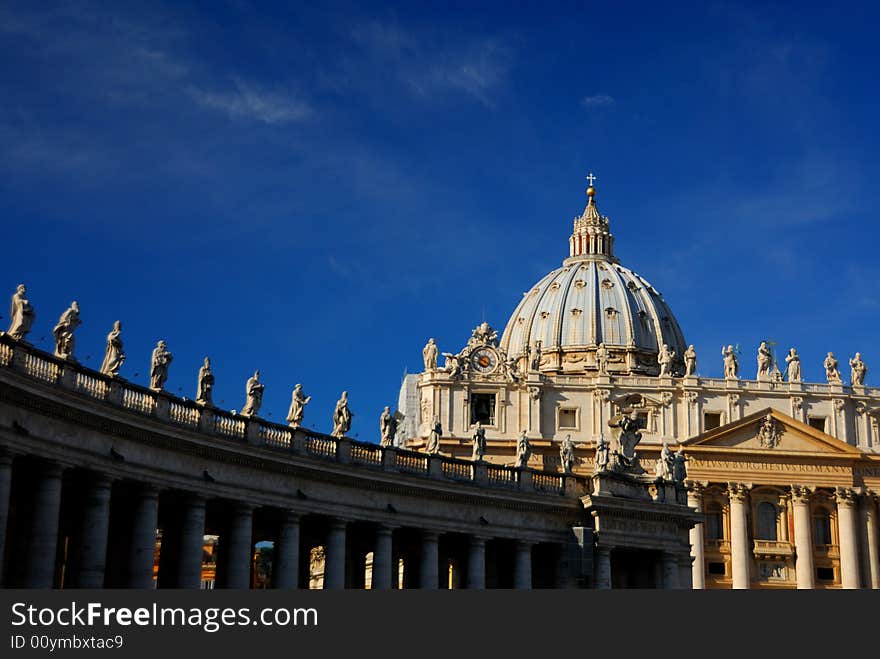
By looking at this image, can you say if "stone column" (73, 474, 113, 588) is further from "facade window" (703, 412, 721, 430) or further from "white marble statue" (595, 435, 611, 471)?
"facade window" (703, 412, 721, 430)

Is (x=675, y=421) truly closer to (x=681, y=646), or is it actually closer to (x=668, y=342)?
(x=668, y=342)

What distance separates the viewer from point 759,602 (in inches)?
1602

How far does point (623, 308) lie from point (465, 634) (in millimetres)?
163552

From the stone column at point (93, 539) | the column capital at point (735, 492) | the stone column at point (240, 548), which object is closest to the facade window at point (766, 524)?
the column capital at point (735, 492)

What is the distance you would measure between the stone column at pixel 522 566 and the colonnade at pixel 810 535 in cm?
7118

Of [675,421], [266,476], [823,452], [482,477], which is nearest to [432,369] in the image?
[675,421]

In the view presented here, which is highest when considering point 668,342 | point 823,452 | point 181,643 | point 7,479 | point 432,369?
point 668,342

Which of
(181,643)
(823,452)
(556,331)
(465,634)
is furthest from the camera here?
(556,331)

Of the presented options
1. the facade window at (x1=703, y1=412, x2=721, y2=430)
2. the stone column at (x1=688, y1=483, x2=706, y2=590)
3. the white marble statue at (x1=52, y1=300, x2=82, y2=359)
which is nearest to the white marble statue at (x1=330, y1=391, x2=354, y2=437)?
the white marble statue at (x1=52, y1=300, x2=82, y2=359)

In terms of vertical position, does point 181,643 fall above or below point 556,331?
below

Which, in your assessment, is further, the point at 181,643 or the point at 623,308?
the point at 623,308

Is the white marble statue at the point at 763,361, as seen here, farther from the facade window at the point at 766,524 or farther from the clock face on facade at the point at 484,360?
the clock face on facade at the point at 484,360

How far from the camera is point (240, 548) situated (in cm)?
5125

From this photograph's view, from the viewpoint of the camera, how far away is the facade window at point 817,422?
141 meters
